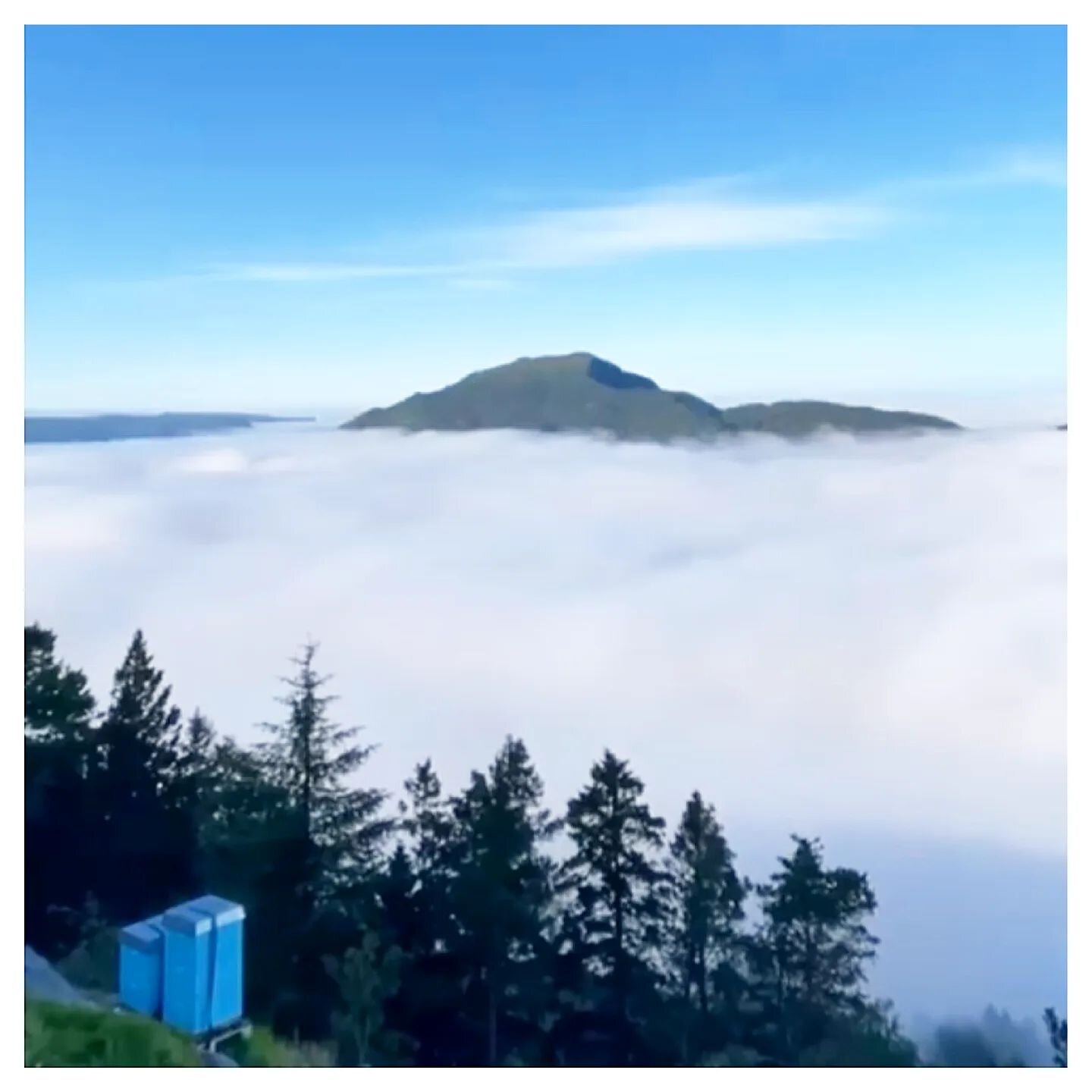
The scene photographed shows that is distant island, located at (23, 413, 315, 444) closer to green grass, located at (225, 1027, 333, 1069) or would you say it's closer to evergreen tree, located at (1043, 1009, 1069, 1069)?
green grass, located at (225, 1027, 333, 1069)

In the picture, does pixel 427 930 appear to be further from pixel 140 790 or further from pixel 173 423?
pixel 173 423

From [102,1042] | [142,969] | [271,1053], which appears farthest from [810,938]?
[102,1042]

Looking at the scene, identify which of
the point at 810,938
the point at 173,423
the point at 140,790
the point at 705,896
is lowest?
the point at 810,938

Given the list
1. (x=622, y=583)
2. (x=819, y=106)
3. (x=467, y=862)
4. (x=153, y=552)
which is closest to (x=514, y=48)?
(x=819, y=106)

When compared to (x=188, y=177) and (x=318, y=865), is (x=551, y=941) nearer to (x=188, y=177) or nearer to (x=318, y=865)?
(x=318, y=865)

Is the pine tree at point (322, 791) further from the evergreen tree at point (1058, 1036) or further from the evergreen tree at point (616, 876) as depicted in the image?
the evergreen tree at point (1058, 1036)

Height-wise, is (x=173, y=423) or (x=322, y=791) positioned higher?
(x=173, y=423)

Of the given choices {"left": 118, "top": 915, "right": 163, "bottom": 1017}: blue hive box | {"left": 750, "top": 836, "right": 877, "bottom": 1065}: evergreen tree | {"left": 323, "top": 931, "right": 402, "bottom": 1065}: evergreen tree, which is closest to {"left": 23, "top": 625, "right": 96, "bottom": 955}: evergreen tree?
{"left": 118, "top": 915, "right": 163, "bottom": 1017}: blue hive box
